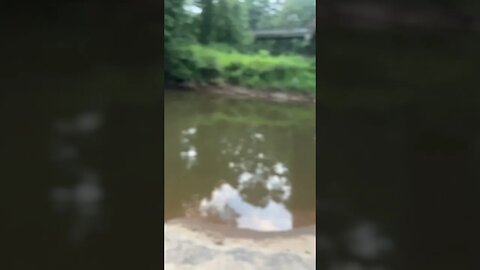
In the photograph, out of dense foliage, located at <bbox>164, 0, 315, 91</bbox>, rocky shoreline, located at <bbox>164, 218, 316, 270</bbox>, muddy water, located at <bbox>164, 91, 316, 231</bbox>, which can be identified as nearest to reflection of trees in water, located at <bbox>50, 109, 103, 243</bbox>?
rocky shoreline, located at <bbox>164, 218, 316, 270</bbox>

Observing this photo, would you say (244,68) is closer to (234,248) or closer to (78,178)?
(234,248)

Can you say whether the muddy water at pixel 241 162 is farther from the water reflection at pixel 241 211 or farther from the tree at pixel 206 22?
the tree at pixel 206 22

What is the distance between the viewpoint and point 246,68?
3.15 metres

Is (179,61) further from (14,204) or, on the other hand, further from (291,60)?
(14,204)

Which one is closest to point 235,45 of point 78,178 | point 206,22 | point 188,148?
point 206,22

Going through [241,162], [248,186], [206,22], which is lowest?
Result: [248,186]

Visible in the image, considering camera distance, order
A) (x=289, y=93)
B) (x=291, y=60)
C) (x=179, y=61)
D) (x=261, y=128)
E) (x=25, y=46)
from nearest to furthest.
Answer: (x=25, y=46) → (x=179, y=61) → (x=291, y=60) → (x=289, y=93) → (x=261, y=128)

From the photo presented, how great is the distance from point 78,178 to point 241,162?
2072 millimetres

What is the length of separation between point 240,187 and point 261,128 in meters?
0.66

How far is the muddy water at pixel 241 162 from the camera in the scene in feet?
8.69

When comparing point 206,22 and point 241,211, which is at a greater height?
→ point 206,22

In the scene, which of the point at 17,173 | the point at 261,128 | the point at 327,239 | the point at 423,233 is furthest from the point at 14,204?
the point at 261,128

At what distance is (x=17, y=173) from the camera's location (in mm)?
1126

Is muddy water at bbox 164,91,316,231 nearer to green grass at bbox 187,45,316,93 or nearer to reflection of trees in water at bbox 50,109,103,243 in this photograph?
green grass at bbox 187,45,316,93
